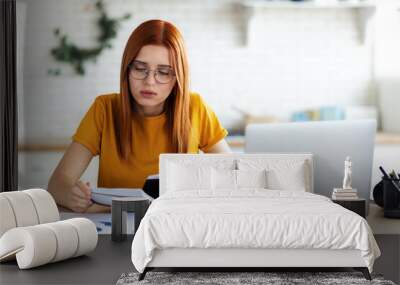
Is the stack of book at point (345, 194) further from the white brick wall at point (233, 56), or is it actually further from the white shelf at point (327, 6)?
the white shelf at point (327, 6)

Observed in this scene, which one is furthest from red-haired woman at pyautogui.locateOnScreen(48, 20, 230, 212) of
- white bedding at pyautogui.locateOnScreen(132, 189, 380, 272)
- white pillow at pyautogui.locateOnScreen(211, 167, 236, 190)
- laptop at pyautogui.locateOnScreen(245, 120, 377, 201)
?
white bedding at pyautogui.locateOnScreen(132, 189, 380, 272)

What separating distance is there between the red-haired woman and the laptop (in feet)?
1.89

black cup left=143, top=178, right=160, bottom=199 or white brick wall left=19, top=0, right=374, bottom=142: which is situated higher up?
white brick wall left=19, top=0, right=374, bottom=142

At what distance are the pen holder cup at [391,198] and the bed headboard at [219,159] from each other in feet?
2.39

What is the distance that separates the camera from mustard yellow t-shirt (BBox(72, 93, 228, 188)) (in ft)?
20.9

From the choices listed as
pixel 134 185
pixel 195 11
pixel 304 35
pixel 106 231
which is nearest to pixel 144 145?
pixel 134 185

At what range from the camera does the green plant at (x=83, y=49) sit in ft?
21.4

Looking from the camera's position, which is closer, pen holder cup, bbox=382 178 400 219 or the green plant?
pen holder cup, bbox=382 178 400 219

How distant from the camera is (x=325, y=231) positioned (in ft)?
14.1

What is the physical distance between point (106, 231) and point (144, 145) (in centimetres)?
83

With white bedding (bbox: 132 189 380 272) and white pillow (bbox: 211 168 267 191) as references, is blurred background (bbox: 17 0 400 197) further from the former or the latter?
white bedding (bbox: 132 189 380 272)

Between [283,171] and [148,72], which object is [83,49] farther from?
[283,171]

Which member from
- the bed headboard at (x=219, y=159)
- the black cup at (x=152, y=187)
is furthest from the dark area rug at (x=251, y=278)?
the black cup at (x=152, y=187)

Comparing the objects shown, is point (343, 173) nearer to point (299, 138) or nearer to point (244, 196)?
point (299, 138)
